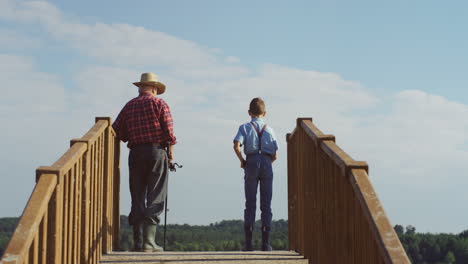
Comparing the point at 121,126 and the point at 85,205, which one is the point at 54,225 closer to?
the point at 85,205

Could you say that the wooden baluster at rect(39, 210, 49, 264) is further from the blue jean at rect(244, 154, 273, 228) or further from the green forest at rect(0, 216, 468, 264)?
the green forest at rect(0, 216, 468, 264)

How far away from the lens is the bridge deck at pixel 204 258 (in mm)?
6555

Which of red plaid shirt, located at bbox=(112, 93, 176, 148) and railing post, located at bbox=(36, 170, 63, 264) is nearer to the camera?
railing post, located at bbox=(36, 170, 63, 264)

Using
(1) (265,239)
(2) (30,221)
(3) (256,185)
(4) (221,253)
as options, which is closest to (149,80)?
(3) (256,185)

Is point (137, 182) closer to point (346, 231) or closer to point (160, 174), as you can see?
point (160, 174)

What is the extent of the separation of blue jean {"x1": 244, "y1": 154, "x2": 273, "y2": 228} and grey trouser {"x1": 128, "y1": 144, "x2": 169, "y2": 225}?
0.98 meters

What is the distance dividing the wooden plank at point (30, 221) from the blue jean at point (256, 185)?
3488mm

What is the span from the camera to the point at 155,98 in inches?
293

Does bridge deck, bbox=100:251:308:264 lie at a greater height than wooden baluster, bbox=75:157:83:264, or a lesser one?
lesser

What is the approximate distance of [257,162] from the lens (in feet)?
25.4

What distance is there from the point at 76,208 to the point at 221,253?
207 cm

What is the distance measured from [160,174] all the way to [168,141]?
0.37m

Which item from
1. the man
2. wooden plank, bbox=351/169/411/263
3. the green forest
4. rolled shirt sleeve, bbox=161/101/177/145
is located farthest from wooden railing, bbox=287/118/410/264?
the green forest

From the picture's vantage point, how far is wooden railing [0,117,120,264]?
4.18 m
